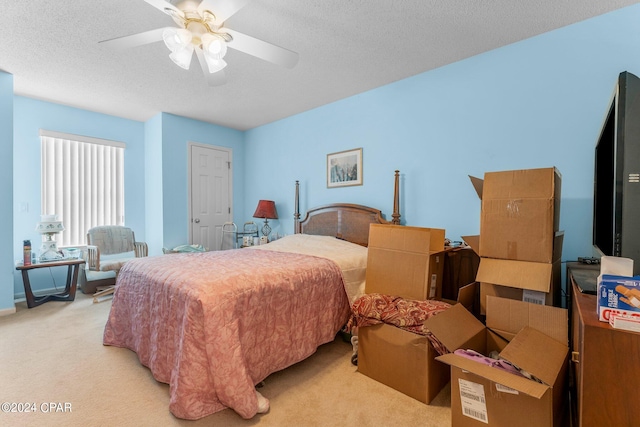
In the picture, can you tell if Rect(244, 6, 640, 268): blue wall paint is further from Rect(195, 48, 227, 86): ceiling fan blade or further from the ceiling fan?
Rect(195, 48, 227, 86): ceiling fan blade

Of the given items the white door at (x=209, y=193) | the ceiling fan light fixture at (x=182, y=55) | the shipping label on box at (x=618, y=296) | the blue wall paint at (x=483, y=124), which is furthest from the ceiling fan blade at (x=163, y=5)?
the white door at (x=209, y=193)

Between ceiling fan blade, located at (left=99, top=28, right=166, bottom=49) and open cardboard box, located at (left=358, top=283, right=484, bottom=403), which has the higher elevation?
ceiling fan blade, located at (left=99, top=28, right=166, bottom=49)

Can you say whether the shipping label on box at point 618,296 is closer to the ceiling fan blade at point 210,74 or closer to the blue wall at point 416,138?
the blue wall at point 416,138

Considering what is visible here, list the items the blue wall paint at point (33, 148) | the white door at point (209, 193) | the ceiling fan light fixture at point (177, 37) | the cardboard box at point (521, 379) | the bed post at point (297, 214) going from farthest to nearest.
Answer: the white door at point (209, 193)
the bed post at point (297, 214)
the blue wall paint at point (33, 148)
the ceiling fan light fixture at point (177, 37)
the cardboard box at point (521, 379)

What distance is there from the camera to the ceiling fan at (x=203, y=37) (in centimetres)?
164

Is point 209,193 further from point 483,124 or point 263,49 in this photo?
point 483,124

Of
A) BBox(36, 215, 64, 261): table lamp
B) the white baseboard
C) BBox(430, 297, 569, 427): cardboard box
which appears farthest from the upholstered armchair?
BBox(430, 297, 569, 427): cardboard box

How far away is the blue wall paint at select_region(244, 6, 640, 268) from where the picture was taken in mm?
2105

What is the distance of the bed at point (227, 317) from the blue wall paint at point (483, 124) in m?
1.02

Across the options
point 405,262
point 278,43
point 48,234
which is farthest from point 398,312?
point 48,234

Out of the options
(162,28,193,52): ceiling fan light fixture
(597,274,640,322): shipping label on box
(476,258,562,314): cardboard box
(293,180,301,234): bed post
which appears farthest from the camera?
(293,180,301,234): bed post

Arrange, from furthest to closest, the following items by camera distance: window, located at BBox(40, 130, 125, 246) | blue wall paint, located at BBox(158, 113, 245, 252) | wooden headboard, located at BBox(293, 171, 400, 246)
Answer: blue wall paint, located at BBox(158, 113, 245, 252) → window, located at BBox(40, 130, 125, 246) → wooden headboard, located at BBox(293, 171, 400, 246)

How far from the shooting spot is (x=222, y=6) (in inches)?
63.6

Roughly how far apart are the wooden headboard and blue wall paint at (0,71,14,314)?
10.4 ft
